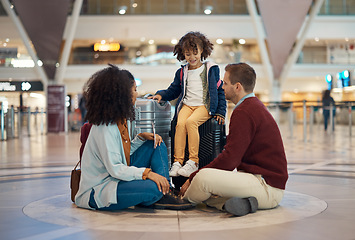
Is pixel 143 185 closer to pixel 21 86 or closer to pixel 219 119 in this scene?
pixel 219 119

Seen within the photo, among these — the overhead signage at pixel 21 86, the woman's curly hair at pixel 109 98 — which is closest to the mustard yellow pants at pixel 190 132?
the woman's curly hair at pixel 109 98

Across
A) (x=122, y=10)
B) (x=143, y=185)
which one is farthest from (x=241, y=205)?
(x=122, y=10)

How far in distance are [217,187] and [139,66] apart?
102 feet

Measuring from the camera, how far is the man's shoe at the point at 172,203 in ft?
12.9

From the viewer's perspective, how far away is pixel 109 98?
3717 mm

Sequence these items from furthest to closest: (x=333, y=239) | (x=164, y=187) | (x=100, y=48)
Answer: (x=100, y=48) < (x=164, y=187) < (x=333, y=239)

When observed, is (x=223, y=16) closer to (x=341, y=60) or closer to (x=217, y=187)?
(x=341, y=60)

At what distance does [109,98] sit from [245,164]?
3.83 ft

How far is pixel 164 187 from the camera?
12.1ft

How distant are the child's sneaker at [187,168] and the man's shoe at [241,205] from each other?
858mm

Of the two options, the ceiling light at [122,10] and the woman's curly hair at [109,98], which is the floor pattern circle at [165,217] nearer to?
the woman's curly hair at [109,98]

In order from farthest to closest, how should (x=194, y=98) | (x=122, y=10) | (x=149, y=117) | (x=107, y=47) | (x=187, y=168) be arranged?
(x=107, y=47), (x=122, y=10), (x=149, y=117), (x=194, y=98), (x=187, y=168)

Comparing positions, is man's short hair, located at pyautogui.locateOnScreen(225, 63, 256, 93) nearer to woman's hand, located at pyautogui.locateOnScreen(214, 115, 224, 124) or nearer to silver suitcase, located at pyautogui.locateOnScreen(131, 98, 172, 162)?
woman's hand, located at pyautogui.locateOnScreen(214, 115, 224, 124)

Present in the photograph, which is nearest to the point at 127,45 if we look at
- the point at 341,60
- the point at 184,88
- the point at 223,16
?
the point at 223,16
